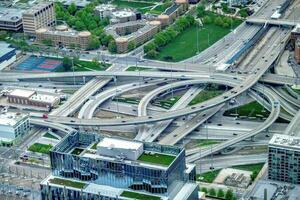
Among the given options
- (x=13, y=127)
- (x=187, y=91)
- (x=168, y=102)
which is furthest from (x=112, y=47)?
(x=13, y=127)

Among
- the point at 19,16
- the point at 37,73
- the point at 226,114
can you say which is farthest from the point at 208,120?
the point at 19,16

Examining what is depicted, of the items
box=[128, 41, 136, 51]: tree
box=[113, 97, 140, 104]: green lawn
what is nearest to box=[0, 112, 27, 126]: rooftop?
box=[113, 97, 140, 104]: green lawn

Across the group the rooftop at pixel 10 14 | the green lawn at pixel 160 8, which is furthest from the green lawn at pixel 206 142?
the rooftop at pixel 10 14

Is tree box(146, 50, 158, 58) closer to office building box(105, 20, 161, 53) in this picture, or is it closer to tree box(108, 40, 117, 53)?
office building box(105, 20, 161, 53)

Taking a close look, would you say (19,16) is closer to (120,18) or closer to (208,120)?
(120,18)

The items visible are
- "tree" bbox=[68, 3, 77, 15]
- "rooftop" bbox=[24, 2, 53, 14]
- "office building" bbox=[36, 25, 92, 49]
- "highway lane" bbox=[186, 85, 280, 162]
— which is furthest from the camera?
"tree" bbox=[68, 3, 77, 15]

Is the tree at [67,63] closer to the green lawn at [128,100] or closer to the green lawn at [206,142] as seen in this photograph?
the green lawn at [128,100]
